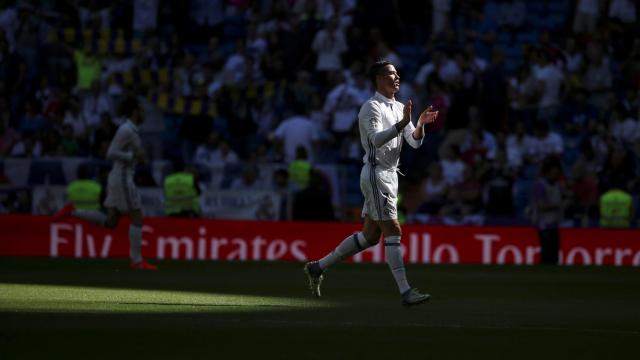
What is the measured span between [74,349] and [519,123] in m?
16.1

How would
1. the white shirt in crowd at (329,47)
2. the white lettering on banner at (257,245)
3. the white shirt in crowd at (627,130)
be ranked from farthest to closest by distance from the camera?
the white shirt in crowd at (329,47), the white shirt in crowd at (627,130), the white lettering on banner at (257,245)

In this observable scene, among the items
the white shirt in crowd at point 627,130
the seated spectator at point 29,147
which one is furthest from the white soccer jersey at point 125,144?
the white shirt in crowd at point 627,130

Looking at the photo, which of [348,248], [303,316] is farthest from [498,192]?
[303,316]

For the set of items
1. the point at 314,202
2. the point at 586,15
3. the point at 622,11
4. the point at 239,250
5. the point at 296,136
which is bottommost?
the point at 239,250

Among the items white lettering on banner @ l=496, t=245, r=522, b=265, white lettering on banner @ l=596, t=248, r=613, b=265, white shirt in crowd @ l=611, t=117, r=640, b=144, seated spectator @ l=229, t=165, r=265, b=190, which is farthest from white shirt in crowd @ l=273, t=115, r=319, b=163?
white lettering on banner @ l=596, t=248, r=613, b=265

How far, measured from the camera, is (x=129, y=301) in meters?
13.1

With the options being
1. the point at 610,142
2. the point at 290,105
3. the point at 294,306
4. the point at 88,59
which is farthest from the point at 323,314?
the point at 88,59

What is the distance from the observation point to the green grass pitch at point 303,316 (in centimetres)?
924

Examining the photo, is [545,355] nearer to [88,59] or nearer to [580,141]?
[580,141]

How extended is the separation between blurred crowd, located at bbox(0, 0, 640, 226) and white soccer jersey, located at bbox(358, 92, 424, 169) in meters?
10.0

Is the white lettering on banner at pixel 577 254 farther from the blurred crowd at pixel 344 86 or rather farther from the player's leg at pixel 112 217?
the player's leg at pixel 112 217

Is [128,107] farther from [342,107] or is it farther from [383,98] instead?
[342,107]

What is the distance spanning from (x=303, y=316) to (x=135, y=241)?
7139 mm

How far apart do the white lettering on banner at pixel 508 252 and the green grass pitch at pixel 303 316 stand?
12.0ft
